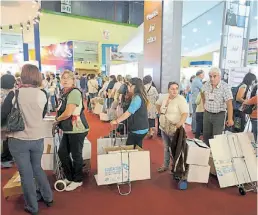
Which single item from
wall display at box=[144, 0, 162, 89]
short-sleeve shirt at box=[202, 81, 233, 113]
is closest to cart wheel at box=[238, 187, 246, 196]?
short-sleeve shirt at box=[202, 81, 233, 113]

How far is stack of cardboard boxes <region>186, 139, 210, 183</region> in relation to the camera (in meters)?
2.70

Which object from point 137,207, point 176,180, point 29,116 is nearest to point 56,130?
point 29,116

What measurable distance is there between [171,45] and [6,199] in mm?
4078

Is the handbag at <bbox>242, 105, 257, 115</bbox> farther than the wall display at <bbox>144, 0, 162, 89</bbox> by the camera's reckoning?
No

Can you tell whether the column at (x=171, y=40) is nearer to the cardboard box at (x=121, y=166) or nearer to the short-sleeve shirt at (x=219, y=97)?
the short-sleeve shirt at (x=219, y=97)

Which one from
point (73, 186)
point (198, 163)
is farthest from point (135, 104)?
point (73, 186)

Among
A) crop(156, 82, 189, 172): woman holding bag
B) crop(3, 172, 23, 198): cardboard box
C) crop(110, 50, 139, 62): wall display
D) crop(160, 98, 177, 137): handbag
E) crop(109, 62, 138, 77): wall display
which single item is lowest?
crop(3, 172, 23, 198): cardboard box

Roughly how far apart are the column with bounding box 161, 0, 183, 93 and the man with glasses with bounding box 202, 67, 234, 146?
2161 millimetres

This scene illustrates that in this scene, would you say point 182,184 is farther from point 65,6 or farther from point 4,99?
point 65,6

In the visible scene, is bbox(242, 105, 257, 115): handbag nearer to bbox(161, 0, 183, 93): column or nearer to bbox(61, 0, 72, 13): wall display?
bbox(161, 0, 183, 93): column

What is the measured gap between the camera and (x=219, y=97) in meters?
2.94

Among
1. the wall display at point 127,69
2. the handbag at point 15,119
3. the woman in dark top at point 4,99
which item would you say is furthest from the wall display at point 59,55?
the handbag at point 15,119

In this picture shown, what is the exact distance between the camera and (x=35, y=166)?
2.08 metres

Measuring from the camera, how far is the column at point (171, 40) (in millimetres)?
4992
